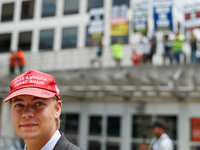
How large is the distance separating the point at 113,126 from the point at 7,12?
42.2 ft

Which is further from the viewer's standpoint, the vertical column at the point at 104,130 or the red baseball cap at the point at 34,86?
the vertical column at the point at 104,130

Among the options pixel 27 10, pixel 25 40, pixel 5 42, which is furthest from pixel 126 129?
pixel 5 42

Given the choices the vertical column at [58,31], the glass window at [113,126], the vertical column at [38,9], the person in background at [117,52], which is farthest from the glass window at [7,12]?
the glass window at [113,126]

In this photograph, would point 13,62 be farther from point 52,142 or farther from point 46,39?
point 52,142

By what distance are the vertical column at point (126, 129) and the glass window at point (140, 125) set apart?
0.27 metres

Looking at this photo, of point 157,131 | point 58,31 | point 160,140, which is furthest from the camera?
point 58,31

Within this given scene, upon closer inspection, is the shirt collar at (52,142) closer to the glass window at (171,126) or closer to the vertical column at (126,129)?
the glass window at (171,126)

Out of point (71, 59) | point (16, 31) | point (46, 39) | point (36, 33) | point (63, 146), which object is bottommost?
point (63, 146)

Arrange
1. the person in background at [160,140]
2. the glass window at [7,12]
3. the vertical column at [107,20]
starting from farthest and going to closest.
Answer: the glass window at [7,12], the vertical column at [107,20], the person in background at [160,140]

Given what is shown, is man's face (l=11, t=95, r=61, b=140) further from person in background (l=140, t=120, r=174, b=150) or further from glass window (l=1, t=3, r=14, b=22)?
glass window (l=1, t=3, r=14, b=22)

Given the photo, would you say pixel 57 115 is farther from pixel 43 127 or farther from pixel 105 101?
pixel 105 101

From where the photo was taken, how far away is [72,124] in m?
18.0

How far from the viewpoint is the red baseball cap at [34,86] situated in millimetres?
1751

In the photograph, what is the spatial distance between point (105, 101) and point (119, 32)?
12.8 ft
